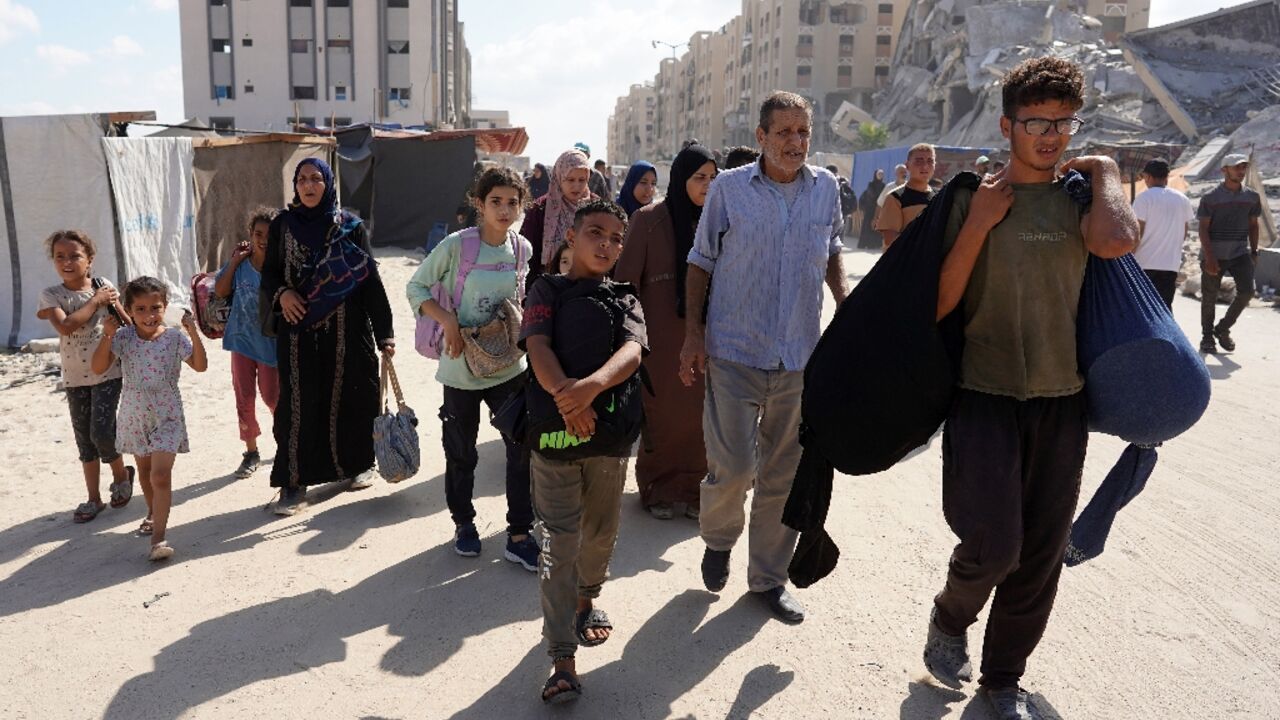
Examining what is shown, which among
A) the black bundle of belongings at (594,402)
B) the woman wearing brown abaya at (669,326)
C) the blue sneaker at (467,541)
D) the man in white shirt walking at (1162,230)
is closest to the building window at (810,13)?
the man in white shirt walking at (1162,230)

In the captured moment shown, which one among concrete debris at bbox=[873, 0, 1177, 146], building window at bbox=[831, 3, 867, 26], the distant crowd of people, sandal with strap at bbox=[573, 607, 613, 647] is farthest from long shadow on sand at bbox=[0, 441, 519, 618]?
building window at bbox=[831, 3, 867, 26]

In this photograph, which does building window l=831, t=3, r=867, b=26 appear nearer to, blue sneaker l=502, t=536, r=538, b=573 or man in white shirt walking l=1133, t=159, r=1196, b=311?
man in white shirt walking l=1133, t=159, r=1196, b=311

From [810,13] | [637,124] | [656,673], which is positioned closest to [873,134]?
[810,13]

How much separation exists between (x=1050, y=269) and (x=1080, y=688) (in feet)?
4.63

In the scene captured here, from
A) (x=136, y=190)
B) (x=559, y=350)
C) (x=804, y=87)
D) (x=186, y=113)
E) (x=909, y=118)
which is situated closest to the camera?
(x=559, y=350)

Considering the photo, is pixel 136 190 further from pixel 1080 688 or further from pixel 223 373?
pixel 1080 688

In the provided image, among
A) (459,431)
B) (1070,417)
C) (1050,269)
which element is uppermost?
(1050,269)

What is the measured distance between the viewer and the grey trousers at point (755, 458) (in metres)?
3.55

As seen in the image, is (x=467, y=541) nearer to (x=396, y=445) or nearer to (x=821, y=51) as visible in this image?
(x=396, y=445)

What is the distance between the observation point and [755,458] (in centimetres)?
361

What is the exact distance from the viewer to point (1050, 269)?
258 cm

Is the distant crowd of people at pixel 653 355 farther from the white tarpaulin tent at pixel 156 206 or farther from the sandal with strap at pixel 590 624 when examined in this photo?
the white tarpaulin tent at pixel 156 206

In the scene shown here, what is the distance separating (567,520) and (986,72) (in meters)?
51.8

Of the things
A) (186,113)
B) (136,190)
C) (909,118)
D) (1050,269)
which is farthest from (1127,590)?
(909,118)
